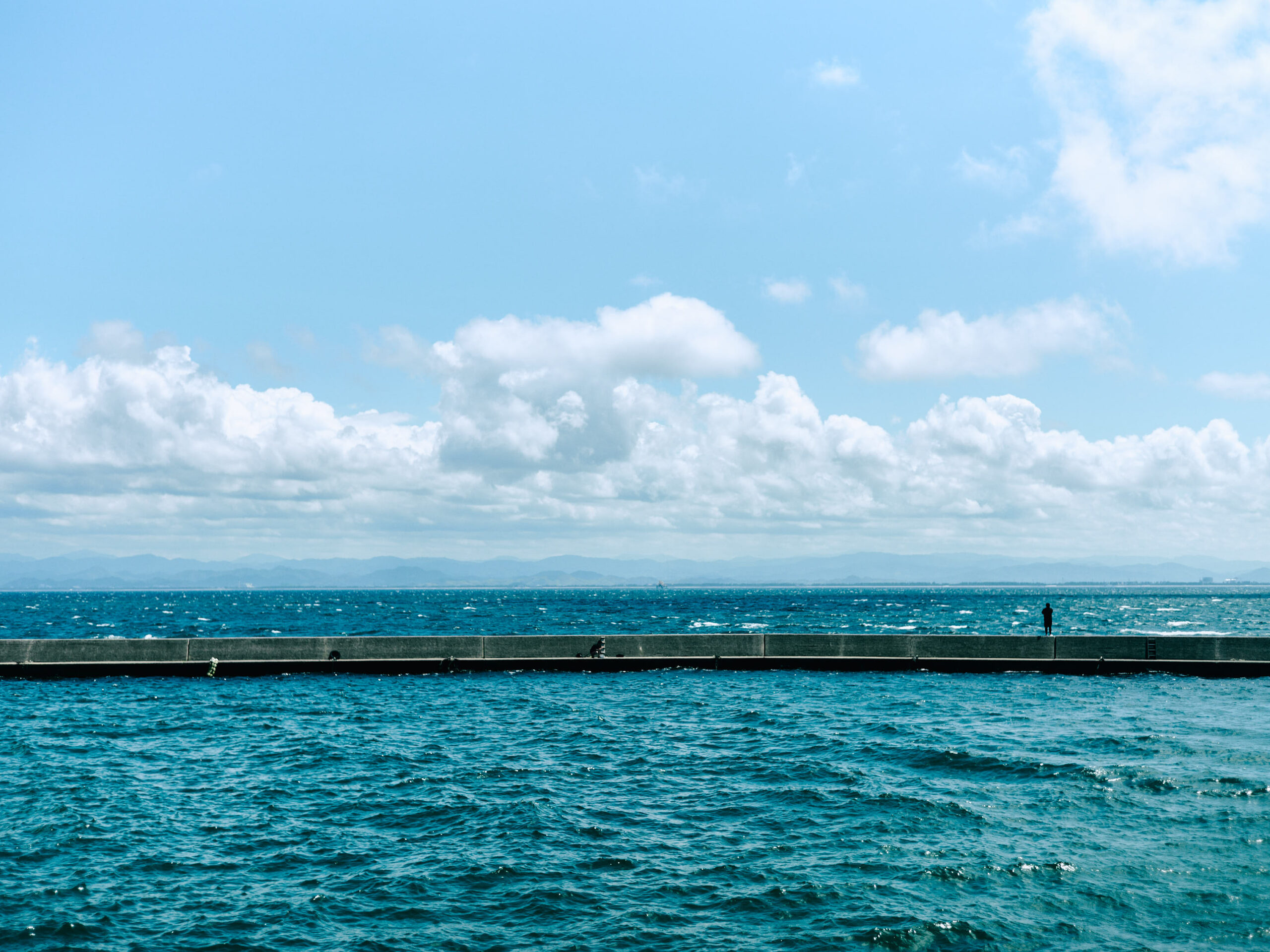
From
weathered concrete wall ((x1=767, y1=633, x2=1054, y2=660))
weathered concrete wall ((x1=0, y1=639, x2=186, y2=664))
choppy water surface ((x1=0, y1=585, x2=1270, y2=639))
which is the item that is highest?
weathered concrete wall ((x1=767, y1=633, x2=1054, y2=660))

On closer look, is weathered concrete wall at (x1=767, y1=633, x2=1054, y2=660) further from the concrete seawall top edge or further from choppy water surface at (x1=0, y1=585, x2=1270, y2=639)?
choppy water surface at (x1=0, y1=585, x2=1270, y2=639)

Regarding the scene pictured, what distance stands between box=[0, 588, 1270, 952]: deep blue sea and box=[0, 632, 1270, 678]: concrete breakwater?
14.2 ft

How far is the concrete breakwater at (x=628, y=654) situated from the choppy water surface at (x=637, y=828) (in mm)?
8128

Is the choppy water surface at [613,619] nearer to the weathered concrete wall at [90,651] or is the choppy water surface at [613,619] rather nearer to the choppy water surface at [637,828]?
the weathered concrete wall at [90,651]

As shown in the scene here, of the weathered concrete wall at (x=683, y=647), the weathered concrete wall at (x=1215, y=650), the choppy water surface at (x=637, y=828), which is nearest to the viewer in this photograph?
the choppy water surface at (x=637, y=828)

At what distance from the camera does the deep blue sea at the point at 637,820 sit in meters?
11.4

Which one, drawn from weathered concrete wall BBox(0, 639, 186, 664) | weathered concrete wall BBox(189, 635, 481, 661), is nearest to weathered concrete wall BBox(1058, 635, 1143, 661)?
weathered concrete wall BBox(189, 635, 481, 661)

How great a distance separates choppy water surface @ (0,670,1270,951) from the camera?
11.4 m

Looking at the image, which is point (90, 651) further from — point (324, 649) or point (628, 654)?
point (628, 654)

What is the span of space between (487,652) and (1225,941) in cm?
2928

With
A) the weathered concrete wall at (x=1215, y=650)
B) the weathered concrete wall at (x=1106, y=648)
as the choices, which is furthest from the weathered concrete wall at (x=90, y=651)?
the weathered concrete wall at (x=1215, y=650)

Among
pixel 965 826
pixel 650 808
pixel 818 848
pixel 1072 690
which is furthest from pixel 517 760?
pixel 1072 690

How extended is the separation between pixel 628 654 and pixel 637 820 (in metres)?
22.2

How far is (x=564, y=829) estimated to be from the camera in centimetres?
1523
